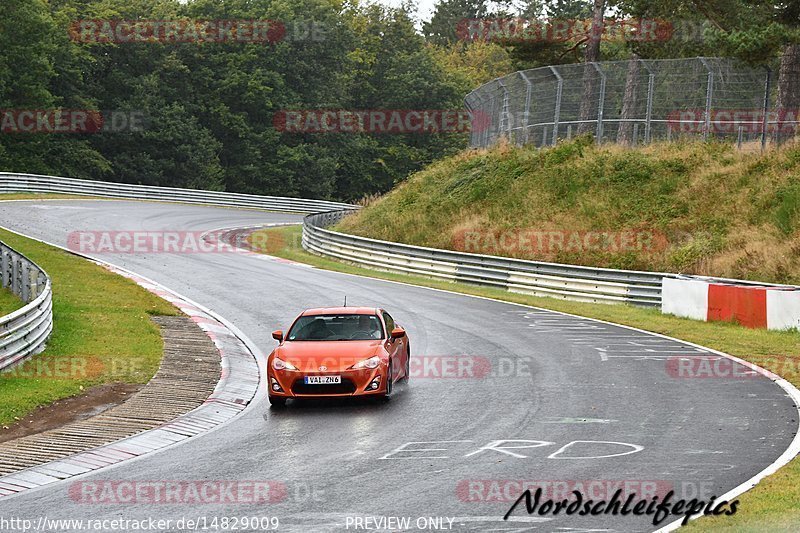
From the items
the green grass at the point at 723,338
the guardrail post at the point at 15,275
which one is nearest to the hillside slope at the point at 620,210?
the green grass at the point at 723,338

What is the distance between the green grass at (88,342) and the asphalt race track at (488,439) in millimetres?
2399

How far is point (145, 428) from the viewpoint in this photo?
13195 mm

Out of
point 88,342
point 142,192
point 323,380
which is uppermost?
point 142,192

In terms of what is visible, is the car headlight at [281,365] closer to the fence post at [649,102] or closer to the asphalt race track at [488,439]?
the asphalt race track at [488,439]

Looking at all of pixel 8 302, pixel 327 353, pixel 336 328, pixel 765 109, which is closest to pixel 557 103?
pixel 765 109

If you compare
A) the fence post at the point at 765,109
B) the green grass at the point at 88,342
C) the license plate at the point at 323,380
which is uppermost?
the fence post at the point at 765,109

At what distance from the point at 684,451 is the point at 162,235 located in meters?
29.3

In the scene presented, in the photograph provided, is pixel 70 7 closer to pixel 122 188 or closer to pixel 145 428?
pixel 122 188

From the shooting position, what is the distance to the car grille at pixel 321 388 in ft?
47.8

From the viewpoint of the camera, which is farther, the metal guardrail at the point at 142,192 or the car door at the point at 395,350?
the metal guardrail at the point at 142,192

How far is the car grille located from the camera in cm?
1457

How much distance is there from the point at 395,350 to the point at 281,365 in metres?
1.78

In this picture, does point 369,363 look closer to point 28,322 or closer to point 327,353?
point 327,353

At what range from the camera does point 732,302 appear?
22.6m
